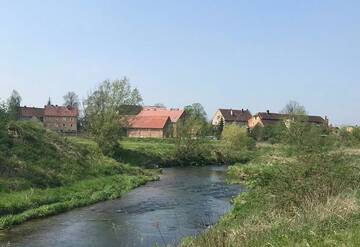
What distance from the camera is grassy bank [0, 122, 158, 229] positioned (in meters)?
26.5

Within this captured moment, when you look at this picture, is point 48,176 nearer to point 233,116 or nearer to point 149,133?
point 149,133

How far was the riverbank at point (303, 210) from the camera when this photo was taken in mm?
10133

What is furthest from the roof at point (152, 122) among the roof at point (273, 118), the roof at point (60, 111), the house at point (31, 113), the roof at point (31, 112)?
the roof at point (273, 118)

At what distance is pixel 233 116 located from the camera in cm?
16312

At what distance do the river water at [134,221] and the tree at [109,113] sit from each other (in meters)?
21.7

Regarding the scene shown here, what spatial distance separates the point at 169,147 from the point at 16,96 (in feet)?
267

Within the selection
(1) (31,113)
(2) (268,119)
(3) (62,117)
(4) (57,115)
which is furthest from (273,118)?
(1) (31,113)

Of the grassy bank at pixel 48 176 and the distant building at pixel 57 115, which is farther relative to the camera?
the distant building at pixel 57 115

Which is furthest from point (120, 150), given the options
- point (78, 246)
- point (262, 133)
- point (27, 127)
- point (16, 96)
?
point (16, 96)

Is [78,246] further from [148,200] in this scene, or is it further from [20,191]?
[148,200]

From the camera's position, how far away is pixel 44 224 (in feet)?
77.5

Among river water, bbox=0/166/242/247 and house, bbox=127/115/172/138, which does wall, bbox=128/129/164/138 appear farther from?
river water, bbox=0/166/242/247

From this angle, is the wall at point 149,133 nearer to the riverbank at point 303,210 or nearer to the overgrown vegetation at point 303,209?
the overgrown vegetation at point 303,209

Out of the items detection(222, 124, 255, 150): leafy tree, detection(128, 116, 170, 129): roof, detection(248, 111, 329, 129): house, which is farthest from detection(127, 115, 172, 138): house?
detection(248, 111, 329, 129): house
